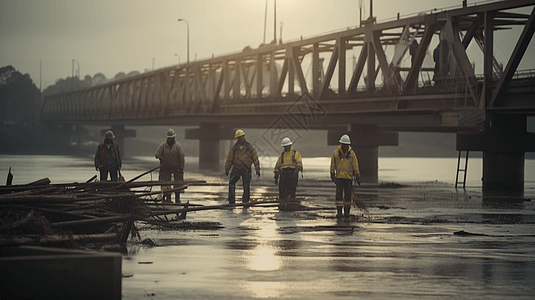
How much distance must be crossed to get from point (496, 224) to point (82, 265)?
40.7 ft

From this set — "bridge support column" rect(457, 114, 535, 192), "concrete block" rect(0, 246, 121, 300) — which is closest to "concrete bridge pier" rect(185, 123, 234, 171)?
"bridge support column" rect(457, 114, 535, 192)

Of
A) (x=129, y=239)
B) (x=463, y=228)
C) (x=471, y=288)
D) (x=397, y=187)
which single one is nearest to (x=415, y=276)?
(x=471, y=288)

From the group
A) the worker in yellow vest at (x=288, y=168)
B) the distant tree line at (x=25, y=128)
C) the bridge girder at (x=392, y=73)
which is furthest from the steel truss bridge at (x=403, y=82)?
the distant tree line at (x=25, y=128)

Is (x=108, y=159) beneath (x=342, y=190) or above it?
above

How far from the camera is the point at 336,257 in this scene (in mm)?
12836

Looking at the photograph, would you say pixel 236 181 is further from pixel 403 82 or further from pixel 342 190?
pixel 403 82

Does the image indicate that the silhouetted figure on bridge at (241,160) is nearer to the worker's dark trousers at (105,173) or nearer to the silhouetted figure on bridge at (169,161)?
the silhouetted figure on bridge at (169,161)

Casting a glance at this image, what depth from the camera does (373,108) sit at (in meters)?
41.4

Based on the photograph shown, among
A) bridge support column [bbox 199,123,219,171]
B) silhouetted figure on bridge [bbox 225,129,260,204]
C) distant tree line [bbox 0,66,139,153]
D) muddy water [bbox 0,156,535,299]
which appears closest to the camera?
muddy water [bbox 0,156,535,299]

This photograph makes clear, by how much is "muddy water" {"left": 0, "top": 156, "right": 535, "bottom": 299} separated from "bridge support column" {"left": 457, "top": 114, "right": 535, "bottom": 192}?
12587mm

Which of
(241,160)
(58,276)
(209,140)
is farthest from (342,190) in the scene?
(209,140)

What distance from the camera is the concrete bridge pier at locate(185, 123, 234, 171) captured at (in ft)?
237

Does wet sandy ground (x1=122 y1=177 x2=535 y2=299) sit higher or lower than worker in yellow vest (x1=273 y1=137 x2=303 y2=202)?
lower

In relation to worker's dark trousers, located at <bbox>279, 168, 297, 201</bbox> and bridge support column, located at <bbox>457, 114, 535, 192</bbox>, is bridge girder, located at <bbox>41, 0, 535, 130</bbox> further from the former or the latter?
worker's dark trousers, located at <bbox>279, 168, 297, 201</bbox>
